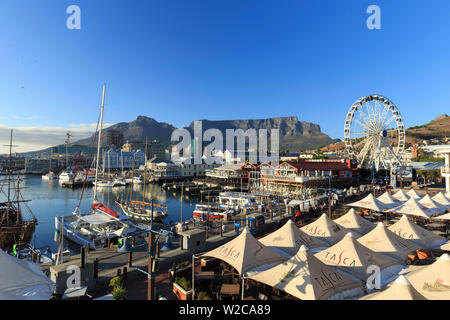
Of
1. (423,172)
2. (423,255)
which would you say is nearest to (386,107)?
(423,172)

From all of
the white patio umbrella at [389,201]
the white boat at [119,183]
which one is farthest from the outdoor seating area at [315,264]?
the white boat at [119,183]

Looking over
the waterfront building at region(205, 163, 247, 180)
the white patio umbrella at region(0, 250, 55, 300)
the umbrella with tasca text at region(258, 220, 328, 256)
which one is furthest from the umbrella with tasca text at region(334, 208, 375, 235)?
the waterfront building at region(205, 163, 247, 180)

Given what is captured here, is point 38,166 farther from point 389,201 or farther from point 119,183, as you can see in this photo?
point 389,201

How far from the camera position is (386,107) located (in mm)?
56719

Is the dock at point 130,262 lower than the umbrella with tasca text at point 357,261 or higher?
lower

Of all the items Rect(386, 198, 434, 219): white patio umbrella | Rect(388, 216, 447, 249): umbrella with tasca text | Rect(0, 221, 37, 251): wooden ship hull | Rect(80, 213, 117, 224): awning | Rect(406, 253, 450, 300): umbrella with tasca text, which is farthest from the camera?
Rect(0, 221, 37, 251): wooden ship hull

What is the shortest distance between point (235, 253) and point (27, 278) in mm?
6885

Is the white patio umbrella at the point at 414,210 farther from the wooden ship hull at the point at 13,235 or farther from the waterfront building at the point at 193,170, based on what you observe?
the waterfront building at the point at 193,170

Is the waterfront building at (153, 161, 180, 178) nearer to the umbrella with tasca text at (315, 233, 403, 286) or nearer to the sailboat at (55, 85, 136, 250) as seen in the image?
the sailboat at (55, 85, 136, 250)

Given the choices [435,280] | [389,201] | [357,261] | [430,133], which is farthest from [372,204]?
[430,133]

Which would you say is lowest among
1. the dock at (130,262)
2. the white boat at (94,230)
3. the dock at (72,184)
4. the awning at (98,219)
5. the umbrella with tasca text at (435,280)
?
the dock at (72,184)

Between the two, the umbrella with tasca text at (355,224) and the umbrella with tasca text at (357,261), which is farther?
the umbrella with tasca text at (355,224)
